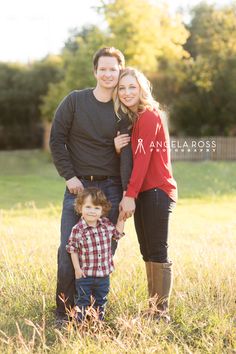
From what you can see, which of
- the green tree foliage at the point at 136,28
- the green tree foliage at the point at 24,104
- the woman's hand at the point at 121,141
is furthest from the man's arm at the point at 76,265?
the green tree foliage at the point at 24,104

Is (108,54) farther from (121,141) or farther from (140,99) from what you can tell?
(121,141)

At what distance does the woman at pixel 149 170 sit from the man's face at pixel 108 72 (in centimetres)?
5

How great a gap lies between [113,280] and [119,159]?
97 cm

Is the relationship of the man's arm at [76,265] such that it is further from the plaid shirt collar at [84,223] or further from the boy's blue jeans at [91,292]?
the plaid shirt collar at [84,223]

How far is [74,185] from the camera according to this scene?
12.7 ft

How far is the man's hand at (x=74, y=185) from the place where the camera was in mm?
3879

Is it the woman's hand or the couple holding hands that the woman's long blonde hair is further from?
the woman's hand

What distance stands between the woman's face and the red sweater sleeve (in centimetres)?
11

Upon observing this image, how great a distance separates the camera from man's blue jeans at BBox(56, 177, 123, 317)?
3.91 m

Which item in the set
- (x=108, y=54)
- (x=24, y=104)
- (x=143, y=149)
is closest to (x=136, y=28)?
(x=24, y=104)

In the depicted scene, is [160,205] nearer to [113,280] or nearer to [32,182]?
[113,280]

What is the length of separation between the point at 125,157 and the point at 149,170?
0.55ft

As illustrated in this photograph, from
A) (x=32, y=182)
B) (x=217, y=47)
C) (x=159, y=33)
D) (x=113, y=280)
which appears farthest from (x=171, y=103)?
(x=113, y=280)

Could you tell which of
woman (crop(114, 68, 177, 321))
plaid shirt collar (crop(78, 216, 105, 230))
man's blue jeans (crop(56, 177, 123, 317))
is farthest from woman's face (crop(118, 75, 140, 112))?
plaid shirt collar (crop(78, 216, 105, 230))
